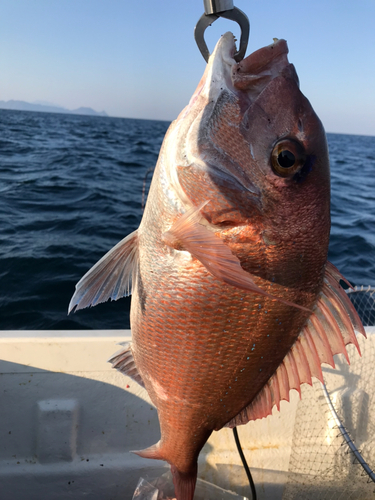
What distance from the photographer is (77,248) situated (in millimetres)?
6664

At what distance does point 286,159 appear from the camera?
1.30m

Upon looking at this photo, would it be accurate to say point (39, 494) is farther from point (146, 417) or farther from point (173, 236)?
point (173, 236)

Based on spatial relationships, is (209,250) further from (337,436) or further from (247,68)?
(337,436)

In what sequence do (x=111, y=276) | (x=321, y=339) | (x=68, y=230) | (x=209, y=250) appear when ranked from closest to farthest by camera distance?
1. (x=209, y=250)
2. (x=321, y=339)
3. (x=111, y=276)
4. (x=68, y=230)

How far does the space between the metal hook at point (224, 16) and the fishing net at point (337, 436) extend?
219cm

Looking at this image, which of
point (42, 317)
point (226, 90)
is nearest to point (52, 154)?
point (42, 317)

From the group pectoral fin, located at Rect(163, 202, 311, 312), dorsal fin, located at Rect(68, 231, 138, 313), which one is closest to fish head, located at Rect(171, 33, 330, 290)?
pectoral fin, located at Rect(163, 202, 311, 312)

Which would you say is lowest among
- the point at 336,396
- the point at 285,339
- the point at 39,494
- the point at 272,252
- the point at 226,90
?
the point at 39,494

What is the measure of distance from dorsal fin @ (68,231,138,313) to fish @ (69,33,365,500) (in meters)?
0.12

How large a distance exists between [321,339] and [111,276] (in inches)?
34.1

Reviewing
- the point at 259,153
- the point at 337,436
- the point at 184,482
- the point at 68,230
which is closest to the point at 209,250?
the point at 259,153

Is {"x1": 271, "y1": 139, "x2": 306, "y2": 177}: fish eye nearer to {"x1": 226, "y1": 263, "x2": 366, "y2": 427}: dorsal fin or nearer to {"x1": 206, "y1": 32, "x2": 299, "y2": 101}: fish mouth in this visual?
{"x1": 206, "y1": 32, "x2": 299, "y2": 101}: fish mouth

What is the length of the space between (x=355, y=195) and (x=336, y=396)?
1349cm

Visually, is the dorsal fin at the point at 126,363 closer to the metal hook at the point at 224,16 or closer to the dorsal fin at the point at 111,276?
the dorsal fin at the point at 111,276
